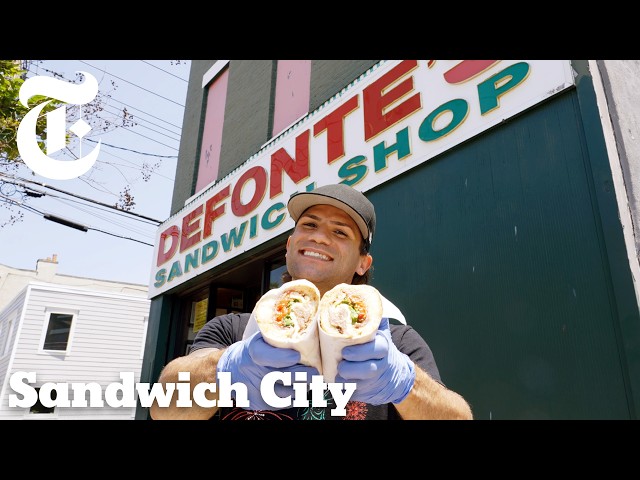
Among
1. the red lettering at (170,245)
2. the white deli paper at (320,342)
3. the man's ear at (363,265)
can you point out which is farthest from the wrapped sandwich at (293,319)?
the red lettering at (170,245)

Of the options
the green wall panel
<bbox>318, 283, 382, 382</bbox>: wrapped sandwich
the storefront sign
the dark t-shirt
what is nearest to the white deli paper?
<bbox>318, 283, 382, 382</bbox>: wrapped sandwich

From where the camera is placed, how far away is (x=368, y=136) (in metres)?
5.47

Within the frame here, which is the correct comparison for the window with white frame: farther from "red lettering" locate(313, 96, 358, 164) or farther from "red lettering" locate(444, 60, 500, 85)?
"red lettering" locate(444, 60, 500, 85)

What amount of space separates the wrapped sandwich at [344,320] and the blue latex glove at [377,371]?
3 cm

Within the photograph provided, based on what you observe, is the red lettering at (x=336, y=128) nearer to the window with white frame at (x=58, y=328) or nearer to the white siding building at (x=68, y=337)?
the white siding building at (x=68, y=337)

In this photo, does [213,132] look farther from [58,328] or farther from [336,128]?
[58,328]

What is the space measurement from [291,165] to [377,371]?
5143mm

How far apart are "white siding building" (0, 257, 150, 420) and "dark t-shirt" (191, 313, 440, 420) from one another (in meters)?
17.4

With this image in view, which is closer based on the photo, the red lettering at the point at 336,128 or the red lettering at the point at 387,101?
the red lettering at the point at 387,101

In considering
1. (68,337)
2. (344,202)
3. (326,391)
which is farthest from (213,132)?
(68,337)

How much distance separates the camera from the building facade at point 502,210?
3.24 m
